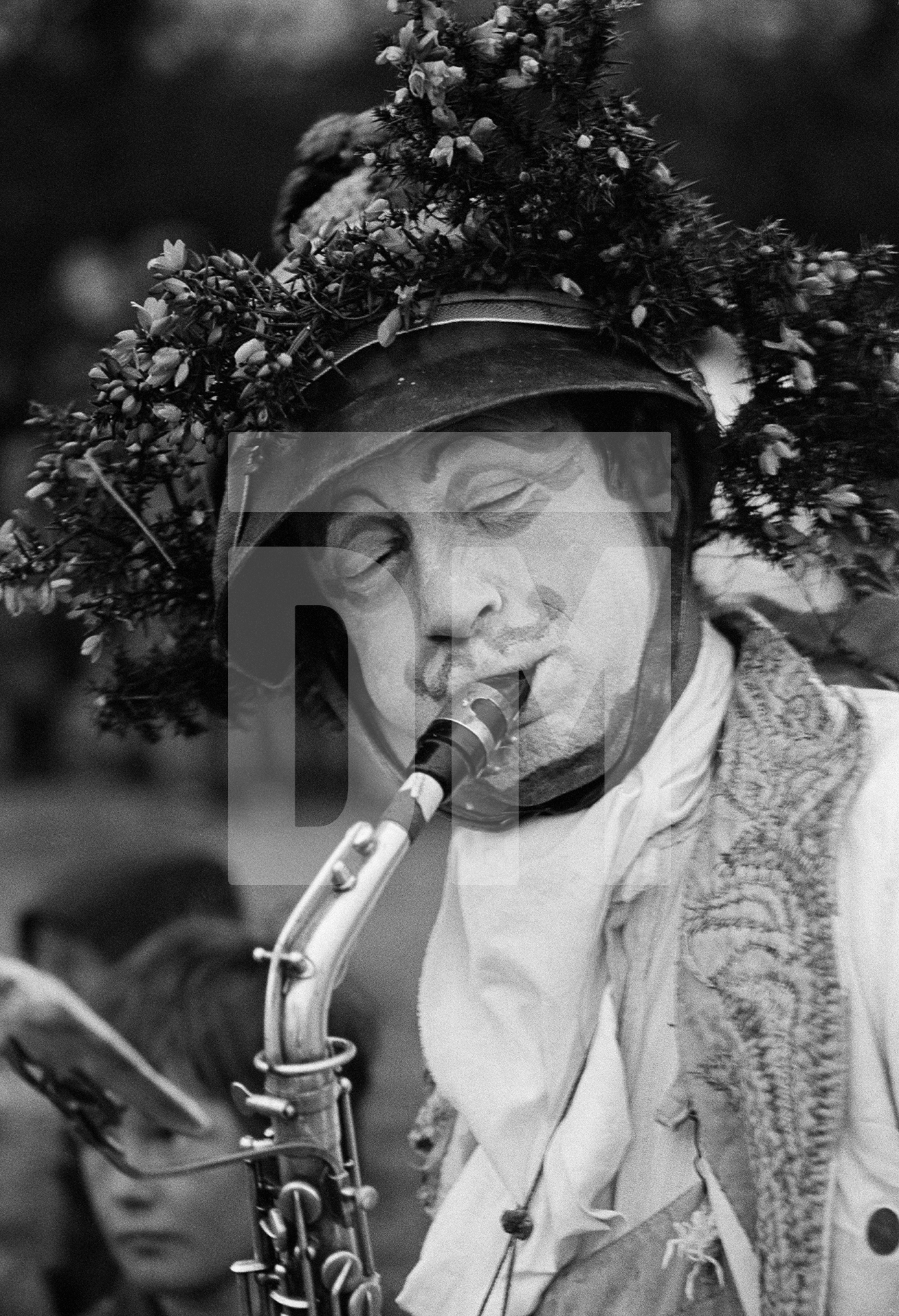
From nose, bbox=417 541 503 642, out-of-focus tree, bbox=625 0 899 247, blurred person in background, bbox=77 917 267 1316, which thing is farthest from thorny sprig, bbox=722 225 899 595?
out-of-focus tree, bbox=625 0 899 247

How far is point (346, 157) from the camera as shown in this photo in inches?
103

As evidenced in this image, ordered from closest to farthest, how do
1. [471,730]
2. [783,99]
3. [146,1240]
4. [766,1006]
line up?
[766,1006]
[471,730]
[146,1240]
[783,99]

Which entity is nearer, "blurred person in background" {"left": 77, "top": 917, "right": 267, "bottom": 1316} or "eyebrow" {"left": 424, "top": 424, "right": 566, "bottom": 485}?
"eyebrow" {"left": 424, "top": 424, "right": 566, "bottom": 485}

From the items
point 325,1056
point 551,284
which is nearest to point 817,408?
point 551,284

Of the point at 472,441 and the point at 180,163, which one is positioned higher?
the point at 180,163

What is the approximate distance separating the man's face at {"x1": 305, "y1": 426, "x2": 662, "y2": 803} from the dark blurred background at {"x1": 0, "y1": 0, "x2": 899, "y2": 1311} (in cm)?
218

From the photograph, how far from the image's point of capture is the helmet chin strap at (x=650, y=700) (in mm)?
2193

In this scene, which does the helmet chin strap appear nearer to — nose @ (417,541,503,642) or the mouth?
nose @ (417,541,503,642)

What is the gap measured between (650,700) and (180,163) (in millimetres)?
3812

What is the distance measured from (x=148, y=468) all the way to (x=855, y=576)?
1.15 meters

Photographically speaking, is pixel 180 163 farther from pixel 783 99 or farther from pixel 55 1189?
pixel 55 1189

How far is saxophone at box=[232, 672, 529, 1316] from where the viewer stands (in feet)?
6.75

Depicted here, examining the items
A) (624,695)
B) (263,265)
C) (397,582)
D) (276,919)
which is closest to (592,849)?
(624,695)

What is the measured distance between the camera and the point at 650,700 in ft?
7.20
